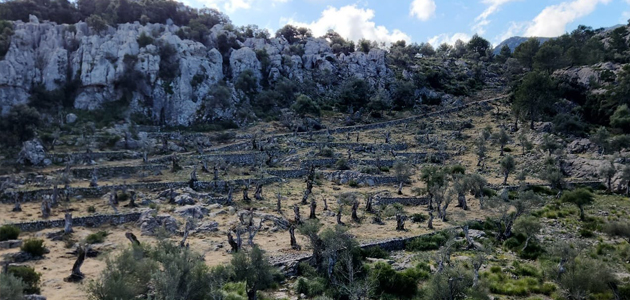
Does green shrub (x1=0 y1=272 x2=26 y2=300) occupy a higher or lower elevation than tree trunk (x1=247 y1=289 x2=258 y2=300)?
higher

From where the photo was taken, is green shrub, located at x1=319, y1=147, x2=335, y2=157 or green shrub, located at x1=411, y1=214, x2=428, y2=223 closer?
green shrub, located at x1=411, y1=214, x2=428, y2=223

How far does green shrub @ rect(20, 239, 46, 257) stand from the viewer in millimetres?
24625

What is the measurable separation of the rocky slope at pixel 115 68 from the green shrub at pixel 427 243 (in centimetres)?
5659

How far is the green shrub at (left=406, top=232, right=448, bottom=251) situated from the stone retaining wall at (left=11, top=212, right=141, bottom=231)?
2474 cm

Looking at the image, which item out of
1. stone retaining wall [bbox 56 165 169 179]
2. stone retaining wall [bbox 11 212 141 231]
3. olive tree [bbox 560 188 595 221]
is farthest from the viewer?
stone retaining wall [bbox 56 165 169 179]

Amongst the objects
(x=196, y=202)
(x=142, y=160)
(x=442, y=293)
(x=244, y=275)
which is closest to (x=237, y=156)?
(x=142, y=160)

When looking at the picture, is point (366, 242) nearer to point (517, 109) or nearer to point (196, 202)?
point (196, 202)

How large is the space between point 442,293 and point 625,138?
52975 millimetres

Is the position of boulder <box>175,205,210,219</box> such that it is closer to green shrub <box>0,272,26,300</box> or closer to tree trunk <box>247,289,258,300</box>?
tree trunk <box>247,289,258,300</box>

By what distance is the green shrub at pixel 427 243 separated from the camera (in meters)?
29.1

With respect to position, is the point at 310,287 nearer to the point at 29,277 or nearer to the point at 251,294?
the point at 251,294

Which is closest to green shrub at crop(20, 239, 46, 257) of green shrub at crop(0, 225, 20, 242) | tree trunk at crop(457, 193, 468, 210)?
green shrub at crop(0, 225, 20, 242)

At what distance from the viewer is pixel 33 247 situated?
24.7m

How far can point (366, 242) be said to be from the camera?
28734 millimetres
